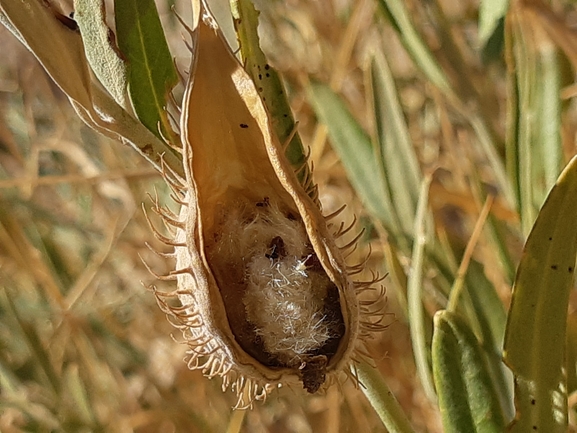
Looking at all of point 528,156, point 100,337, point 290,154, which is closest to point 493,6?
point 528,156

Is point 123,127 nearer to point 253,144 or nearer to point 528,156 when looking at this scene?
point 253,144

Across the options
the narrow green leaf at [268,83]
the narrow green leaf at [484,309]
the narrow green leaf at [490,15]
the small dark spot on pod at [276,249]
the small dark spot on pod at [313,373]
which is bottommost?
the narrow green leaf at [484,309]

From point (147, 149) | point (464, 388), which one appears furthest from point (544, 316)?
point (147, 149)

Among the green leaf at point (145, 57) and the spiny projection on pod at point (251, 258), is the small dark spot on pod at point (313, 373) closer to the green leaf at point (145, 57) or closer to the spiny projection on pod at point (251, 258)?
the spiny projection on pod at point (251, 258)

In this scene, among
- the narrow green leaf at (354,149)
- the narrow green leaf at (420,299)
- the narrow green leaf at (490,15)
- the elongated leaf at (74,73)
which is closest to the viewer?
the elongated leaf at (74,73)

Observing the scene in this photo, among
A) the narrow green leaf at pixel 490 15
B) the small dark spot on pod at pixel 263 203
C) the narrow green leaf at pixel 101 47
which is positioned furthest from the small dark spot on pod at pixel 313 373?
the narrow green leaf at pixel 490 15

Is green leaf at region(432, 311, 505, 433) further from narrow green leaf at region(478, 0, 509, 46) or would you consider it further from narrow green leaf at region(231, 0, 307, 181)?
narrow green leaf at region(478, 0, 509, 46)

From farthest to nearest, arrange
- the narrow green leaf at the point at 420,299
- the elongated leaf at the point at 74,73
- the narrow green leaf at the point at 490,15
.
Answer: the narrow green leaf at the point at 490,15, the narrow green leaf at the point at 420,299, the elongated leaf at the point at 74,73
